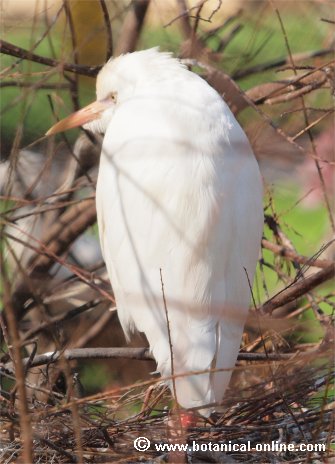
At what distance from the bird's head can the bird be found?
0.02 meters

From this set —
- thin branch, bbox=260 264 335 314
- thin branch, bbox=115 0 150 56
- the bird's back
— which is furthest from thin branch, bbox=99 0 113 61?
thin branch, bbox=260 264 335 314

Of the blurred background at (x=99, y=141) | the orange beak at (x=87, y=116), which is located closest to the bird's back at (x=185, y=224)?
the blurred background at (x=99, y=141)

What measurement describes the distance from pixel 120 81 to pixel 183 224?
52 cm

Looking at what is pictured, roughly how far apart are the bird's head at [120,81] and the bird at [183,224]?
0.02 meters

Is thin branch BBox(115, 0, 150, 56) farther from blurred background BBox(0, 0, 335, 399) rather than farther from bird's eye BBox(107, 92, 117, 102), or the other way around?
bird's eye BBox(107, 92, 117, 102)

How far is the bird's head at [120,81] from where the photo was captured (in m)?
2.07

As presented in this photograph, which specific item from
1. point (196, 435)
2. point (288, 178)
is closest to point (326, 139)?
point (288, 178)

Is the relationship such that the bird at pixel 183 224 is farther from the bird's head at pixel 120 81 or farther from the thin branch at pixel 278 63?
the thin branch at pixel 278 63

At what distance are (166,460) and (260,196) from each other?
0.68 m

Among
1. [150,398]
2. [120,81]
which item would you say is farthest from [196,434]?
[120,81]

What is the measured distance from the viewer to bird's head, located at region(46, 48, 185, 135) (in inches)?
81.4

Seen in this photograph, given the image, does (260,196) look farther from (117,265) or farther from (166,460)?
(166,460)

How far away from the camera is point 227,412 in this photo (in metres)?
1.92

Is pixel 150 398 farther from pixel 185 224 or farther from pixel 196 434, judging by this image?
pixel 185 224
